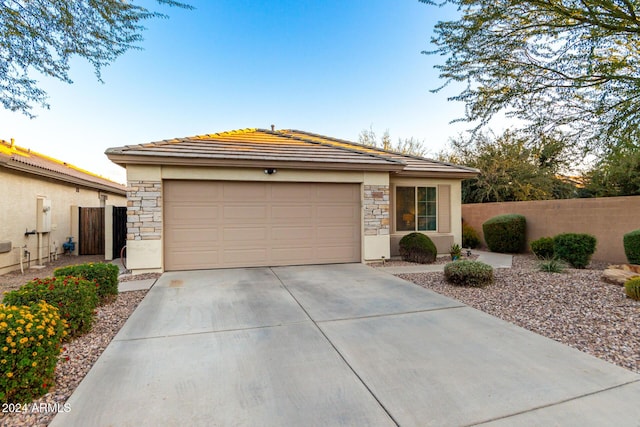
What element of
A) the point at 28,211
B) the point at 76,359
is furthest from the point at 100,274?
the point at 28,211

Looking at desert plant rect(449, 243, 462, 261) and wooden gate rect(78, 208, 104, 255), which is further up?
wooden gate rect(78, 208, 104, 255)

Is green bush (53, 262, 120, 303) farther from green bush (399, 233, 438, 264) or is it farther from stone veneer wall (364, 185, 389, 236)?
green bush (399, 233, 438, 264)

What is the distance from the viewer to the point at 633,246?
768cm

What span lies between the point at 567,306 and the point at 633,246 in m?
4.61

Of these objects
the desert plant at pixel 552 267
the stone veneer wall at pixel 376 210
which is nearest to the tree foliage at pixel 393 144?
the stone veneer wall at pixel 376 210

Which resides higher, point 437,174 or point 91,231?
point 437,174

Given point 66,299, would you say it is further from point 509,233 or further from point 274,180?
point 509,233

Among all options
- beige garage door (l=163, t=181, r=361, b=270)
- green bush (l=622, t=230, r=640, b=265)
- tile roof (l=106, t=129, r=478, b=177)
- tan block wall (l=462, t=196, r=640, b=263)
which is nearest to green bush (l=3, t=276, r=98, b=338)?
Answer: beige garage door (l=163, t=181, r=361, b=270)

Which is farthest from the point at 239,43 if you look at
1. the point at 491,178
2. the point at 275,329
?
the point at 491,178

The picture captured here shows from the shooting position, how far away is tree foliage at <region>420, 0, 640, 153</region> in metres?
6.20

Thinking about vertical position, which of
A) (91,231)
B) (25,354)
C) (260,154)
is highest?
(260,154)

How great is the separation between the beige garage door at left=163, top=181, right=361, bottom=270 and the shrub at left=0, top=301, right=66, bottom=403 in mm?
5135

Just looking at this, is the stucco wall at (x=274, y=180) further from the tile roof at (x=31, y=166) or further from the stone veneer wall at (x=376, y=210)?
the tile roof at (x=31, y=166)

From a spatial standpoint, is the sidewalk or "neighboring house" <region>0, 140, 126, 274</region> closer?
the sidewalk
